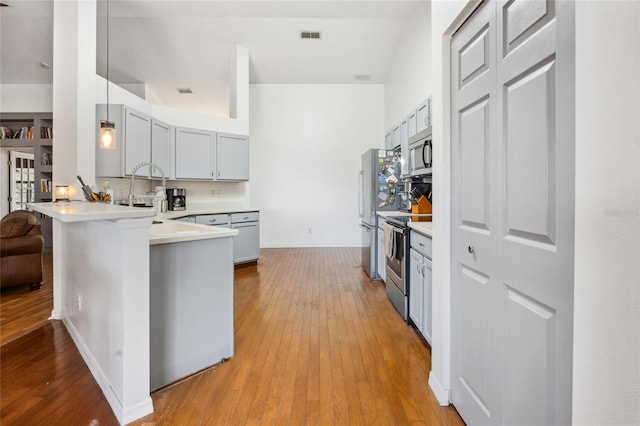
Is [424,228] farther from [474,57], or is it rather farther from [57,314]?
[57,314]

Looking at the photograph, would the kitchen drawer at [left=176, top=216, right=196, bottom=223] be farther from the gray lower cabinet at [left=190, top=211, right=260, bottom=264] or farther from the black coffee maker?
the black coffee maker

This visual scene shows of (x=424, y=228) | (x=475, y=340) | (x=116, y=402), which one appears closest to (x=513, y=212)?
(x=475, y=340)

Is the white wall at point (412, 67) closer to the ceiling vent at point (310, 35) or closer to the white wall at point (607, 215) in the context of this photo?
the ceiling vent at point (310, 35)

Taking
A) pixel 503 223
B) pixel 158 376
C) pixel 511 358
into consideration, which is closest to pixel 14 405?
pixel 158 376

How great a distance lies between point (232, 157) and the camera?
16.5 feet

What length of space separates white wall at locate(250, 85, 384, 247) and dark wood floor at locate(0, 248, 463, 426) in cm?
327

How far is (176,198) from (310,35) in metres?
3.23

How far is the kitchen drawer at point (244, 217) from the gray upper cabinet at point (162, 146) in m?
1.09

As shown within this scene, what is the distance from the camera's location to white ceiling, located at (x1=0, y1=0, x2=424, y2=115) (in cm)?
379

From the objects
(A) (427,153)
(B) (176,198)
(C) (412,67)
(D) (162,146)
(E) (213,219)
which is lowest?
(E) (213,219)

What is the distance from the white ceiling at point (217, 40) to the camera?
379 centimetres

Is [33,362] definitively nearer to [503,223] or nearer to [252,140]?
[503,223]

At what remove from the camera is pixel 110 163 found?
349cm

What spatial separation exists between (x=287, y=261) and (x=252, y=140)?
279 centimetres
